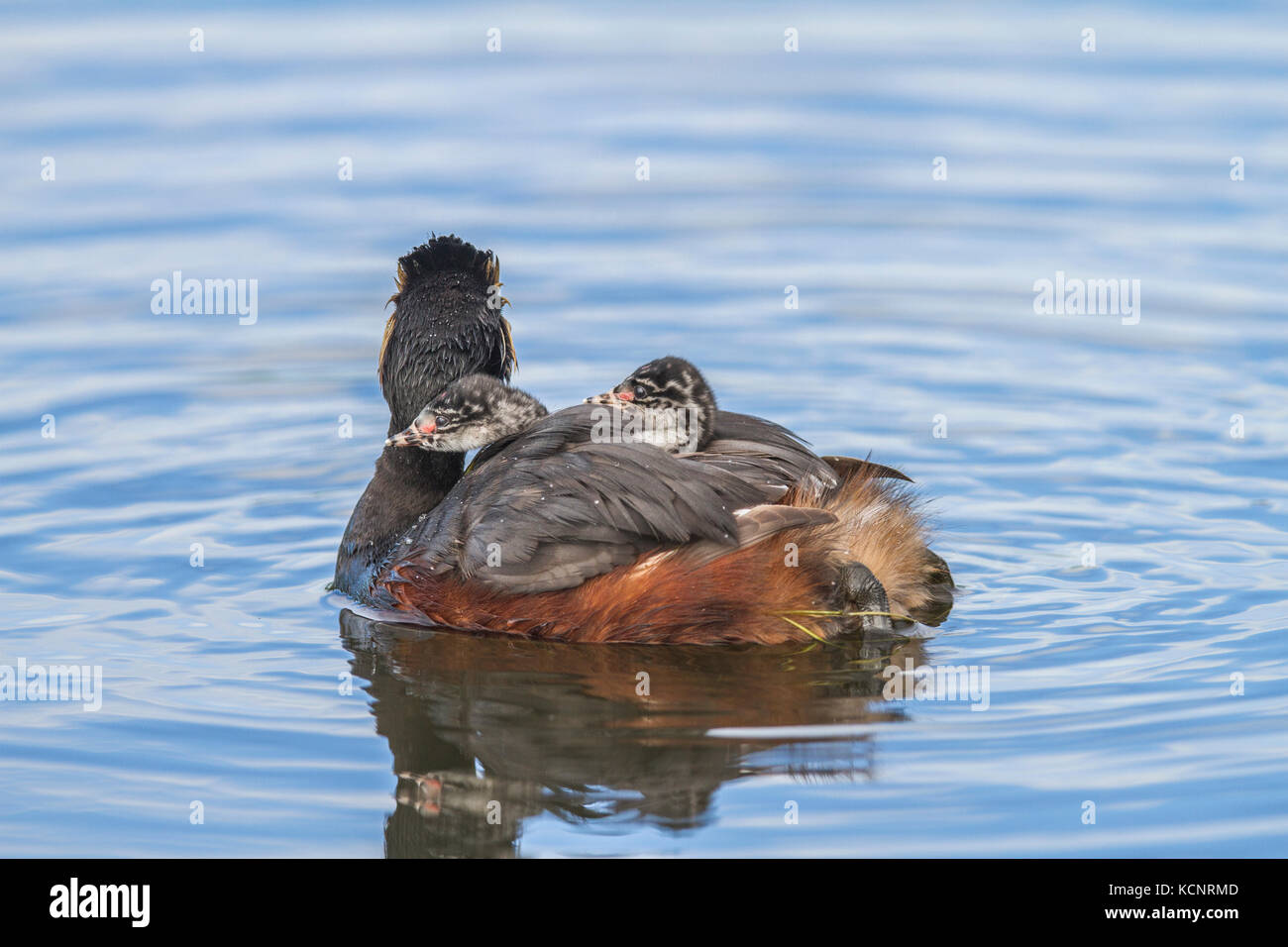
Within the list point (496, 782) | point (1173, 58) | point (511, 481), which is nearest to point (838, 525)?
point (511, 481)

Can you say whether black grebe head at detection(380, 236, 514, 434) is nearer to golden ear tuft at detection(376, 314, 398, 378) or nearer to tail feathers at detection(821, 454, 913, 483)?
golden ear tuft at detection(376, 314, 398, 378)

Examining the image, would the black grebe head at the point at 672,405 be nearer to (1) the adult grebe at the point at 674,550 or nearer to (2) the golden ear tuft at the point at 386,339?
(1) the adult grebe at the point at 674,550

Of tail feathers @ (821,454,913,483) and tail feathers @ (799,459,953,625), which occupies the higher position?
tail feathers @ (821,454,913,483)

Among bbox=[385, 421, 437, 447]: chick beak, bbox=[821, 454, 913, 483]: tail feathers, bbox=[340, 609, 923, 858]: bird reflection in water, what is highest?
bbox=[385, 421, 437, 447]: chick beak

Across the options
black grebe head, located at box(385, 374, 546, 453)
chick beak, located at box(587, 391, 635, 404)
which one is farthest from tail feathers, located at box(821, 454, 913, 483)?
black grebe head, located at box(385, 374, 546, 453)

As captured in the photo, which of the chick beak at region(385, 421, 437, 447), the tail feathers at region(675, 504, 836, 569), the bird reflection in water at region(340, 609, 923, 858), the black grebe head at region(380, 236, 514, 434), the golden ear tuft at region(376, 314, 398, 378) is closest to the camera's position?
the bird reflection in water at region(340, 609, 923, 858)

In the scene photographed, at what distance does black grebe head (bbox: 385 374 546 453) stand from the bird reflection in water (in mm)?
890

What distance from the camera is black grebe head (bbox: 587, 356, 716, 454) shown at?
862 cm

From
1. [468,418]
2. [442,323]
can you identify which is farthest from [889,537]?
[442,323]

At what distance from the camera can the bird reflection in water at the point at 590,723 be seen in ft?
22.5

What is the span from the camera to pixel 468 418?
8.84m

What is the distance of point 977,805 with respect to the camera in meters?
6.75

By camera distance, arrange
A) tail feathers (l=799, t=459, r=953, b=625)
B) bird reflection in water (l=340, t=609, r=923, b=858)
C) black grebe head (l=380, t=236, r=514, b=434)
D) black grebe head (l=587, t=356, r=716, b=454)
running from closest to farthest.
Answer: bird reflection in water (l=340, t=609, r=923, b=858) < tail feathers (l=799, t=459, r=953, b=625) < black grebe head (l=587, t=356, r=716, b=454) < black grebe head (l=380, t=236, r=514, b=434)

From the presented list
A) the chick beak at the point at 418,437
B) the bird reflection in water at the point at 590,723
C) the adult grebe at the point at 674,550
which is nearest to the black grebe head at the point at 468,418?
the chick beak at the point at 418,437
